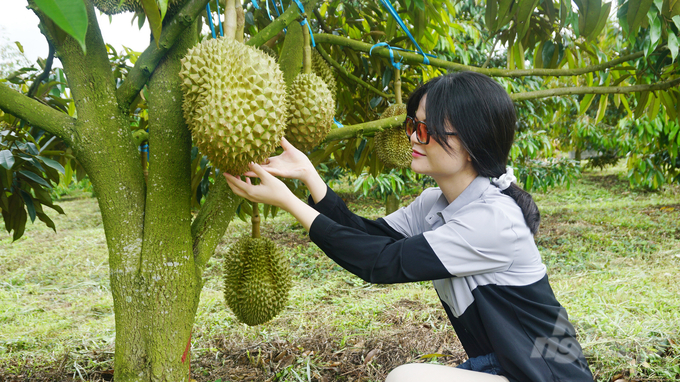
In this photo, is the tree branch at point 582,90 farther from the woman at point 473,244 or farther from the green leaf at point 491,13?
the woman at point 473,244

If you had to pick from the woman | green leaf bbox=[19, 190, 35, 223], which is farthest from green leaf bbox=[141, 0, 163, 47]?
green leaf bbox=[19, 190, 35, 223]

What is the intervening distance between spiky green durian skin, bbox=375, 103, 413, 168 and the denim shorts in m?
0.76

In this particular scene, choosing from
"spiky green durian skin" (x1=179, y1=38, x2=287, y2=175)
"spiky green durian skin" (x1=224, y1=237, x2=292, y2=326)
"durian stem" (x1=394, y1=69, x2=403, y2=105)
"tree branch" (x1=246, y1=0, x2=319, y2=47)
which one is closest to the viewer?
"spiky green durian skin" (x1=179, y1=38, x2=287, y2=175)

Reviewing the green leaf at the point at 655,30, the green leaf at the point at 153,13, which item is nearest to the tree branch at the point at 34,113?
the green leaf at the point at 153,13

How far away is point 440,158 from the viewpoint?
103 centimetres

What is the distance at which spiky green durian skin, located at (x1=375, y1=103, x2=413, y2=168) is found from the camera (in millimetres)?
1568

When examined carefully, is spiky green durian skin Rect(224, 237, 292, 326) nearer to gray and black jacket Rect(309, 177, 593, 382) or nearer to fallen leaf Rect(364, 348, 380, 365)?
gray and black jacket Rect(309, 177, 593, 382)

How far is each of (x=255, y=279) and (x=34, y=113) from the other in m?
0.70

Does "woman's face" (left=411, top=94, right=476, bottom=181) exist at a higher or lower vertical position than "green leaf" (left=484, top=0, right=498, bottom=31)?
lower

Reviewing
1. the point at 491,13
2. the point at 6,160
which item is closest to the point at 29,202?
the point at 6,160

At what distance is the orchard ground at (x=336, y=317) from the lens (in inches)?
64.7

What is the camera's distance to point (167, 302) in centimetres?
95

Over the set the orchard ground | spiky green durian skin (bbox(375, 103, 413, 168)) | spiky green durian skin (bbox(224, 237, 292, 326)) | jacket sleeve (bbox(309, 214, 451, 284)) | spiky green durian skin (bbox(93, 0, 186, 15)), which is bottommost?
the orchard ground

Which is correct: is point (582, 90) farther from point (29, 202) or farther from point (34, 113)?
point (29, 202)
